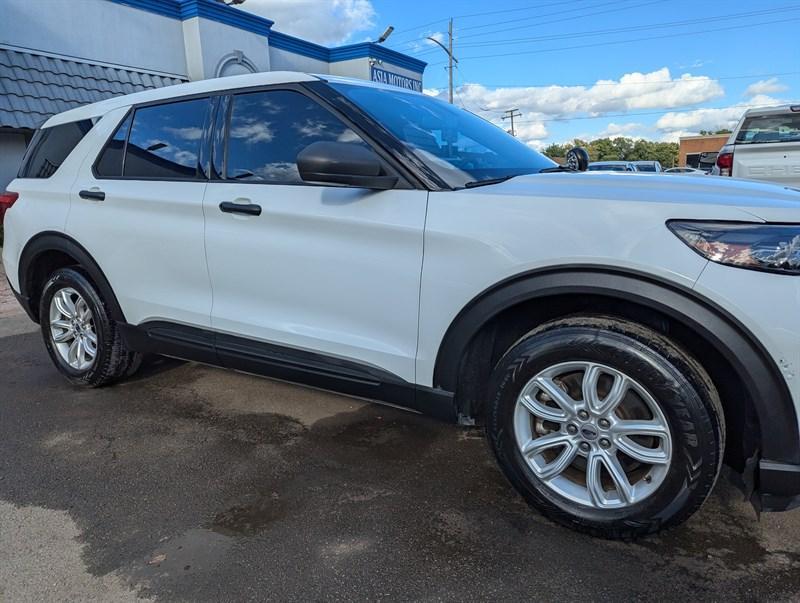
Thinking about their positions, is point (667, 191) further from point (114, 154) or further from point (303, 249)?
point (114, 154)

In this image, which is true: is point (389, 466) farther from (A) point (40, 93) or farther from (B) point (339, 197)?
(A) point (40, 93)

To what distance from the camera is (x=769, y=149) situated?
8273 mm

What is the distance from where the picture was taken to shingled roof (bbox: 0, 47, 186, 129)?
10.4 m

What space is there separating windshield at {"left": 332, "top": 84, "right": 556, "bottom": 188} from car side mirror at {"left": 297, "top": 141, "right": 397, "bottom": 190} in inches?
10.5

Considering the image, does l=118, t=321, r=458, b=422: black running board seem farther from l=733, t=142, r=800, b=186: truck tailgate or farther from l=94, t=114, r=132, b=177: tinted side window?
l=733, t=142, r=800, b=186: truck tailgate

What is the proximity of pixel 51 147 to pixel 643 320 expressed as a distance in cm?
386

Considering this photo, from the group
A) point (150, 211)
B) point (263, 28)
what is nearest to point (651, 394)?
point (150, 211)

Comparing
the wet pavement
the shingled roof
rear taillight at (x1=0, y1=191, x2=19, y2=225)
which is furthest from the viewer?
the shingled roof

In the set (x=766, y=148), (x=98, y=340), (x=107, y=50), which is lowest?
(x=98, y=340)

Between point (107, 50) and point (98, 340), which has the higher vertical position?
point (107, 50)

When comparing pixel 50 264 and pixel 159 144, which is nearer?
pixel 159 144

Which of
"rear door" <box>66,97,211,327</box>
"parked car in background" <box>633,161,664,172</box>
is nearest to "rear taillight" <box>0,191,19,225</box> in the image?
"rear door" <box>66,97,211,327</box>

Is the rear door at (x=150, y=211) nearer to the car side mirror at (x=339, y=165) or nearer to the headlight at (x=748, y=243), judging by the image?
the car side mirror at (x=339, y=165)

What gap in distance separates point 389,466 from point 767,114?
9382 mm
